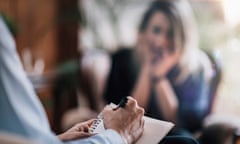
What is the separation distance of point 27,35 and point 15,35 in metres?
0.11

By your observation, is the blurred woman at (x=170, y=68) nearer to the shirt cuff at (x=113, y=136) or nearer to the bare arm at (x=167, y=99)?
the bare arm at (x=167, y=99)

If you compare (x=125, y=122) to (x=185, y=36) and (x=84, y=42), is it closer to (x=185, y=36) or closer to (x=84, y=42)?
(x=185, y=36)

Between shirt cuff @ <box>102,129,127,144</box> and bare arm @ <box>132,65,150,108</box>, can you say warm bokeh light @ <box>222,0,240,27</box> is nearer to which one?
bare arm @ <box>132,65,150,108</box>

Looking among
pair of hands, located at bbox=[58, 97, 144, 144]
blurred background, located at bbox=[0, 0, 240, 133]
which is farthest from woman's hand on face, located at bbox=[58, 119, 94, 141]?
blurred background, located at bbox=[0, 0, 240, 133]

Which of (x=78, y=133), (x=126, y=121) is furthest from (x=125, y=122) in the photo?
(x=78, y=133)

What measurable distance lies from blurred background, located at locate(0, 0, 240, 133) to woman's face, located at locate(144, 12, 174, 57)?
90 mm

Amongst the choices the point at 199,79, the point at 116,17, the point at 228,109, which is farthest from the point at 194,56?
the point at 116,17

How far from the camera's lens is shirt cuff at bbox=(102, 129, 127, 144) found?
0.98m

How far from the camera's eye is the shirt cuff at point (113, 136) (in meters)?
0.98

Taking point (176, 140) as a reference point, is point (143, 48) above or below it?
below

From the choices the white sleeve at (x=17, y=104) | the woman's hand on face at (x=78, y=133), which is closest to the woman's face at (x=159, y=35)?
the woman's hand on face at (x=78, y=133)

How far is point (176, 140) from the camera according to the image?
115 centimetres

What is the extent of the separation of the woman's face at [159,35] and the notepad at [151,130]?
57.7 inches

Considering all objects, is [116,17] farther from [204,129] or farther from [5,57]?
[5,57]
